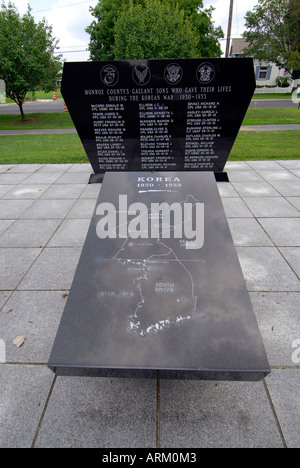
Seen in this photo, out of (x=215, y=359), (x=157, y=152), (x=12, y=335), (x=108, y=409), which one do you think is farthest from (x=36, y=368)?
(x=157, y=152)

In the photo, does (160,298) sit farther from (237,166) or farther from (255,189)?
(237,166)

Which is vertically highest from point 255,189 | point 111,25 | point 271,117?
point 111,25

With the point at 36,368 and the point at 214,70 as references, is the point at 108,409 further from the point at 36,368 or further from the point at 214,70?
the point at 214,70

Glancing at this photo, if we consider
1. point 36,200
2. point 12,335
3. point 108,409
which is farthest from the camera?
point 36,200

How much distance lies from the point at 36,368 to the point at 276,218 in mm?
4640

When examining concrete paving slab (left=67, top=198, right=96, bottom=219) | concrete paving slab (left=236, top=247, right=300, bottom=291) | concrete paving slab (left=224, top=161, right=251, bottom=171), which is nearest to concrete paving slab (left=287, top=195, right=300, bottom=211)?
concrete paving slab (left=236, top=247, right=300, bottom=291)

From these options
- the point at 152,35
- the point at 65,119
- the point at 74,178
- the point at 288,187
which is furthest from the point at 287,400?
the point at 65,119

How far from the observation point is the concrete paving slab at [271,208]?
5.54 meters

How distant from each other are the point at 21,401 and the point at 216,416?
1628 mm

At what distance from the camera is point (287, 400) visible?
2.40 meters

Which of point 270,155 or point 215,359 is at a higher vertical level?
point 215,359

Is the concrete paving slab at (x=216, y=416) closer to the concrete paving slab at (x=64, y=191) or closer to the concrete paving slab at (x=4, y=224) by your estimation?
the concrete paving slab at (x=4, y=224)

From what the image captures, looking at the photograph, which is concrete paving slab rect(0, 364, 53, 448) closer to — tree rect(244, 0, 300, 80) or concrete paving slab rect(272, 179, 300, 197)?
concrete paving slab rect(272, 179, 300, 197)

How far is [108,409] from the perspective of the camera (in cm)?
235
